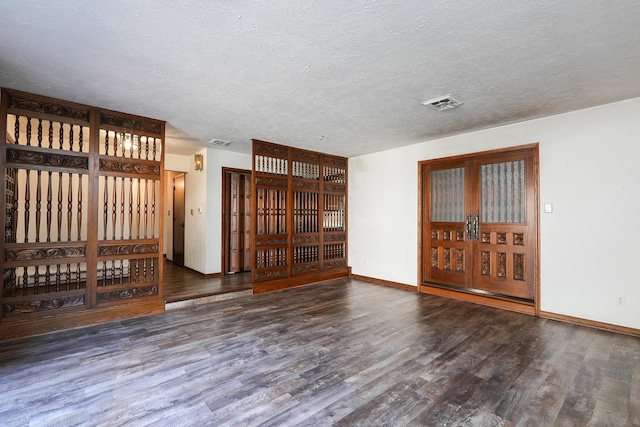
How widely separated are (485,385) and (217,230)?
5.32 meters

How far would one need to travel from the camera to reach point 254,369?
2.65 m

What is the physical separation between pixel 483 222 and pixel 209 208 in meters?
5.07

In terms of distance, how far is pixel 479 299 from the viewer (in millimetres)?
4688

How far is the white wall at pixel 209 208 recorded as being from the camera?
6.12 metres

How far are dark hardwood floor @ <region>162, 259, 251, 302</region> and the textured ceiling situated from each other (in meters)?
2.67

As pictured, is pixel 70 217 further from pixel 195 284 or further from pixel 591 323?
pixel 591 323

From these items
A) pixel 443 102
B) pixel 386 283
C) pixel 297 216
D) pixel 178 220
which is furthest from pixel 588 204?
pixel 178 220

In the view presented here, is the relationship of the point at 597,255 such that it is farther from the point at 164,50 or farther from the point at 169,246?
the point at 169,246

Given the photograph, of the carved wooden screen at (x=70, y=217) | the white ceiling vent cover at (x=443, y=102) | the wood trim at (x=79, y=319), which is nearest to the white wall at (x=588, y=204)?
the white ceiling vent cover at (x=443, y=102)

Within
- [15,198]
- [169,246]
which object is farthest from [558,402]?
[169,246]

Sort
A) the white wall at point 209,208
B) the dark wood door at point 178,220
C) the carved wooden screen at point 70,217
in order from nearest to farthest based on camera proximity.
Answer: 1. the carved wooden screen at point 70,217
2. the white wall at point 209,208
3. the dark wood door at point 178,220

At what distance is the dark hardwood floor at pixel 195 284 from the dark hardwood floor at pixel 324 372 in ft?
2.10

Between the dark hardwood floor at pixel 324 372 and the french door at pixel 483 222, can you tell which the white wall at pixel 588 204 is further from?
the dark hardwood floor at pixel 324 372

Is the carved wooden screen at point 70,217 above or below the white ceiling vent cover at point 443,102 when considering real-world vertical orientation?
below
